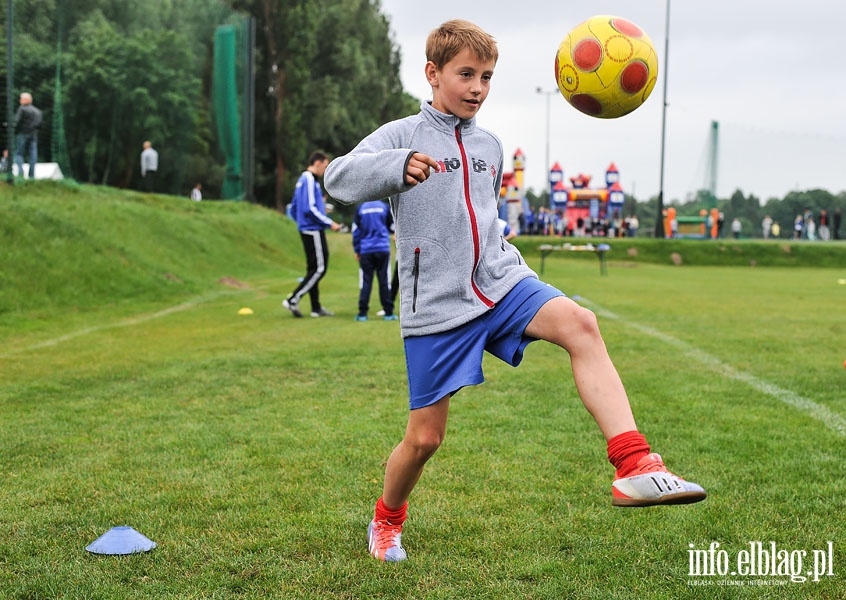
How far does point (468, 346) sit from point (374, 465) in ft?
5.10

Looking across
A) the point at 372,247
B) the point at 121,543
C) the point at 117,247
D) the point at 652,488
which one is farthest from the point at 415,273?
the point at 117,247

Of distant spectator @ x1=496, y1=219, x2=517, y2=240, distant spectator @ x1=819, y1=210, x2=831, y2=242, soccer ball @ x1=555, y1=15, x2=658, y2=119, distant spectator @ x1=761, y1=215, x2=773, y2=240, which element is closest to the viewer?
distant spectator @ x1=496, y1=219, x2=517, y2=240

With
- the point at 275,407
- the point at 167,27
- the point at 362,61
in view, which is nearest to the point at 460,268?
the point at 275,407

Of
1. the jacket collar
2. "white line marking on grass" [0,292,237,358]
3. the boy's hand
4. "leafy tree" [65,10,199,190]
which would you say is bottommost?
"white line marking on grass" [0,292,237,358]

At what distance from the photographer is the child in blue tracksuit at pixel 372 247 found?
461 inches

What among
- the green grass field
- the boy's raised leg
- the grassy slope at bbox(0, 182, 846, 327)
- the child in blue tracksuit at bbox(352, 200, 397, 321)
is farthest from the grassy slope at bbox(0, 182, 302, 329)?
the boy's raised leg

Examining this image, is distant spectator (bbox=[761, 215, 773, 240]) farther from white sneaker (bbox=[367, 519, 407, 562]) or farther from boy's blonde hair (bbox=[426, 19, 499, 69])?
white sneaker (bbox=[367, 519, 407, 562])

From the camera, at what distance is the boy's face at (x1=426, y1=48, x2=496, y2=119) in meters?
3.13

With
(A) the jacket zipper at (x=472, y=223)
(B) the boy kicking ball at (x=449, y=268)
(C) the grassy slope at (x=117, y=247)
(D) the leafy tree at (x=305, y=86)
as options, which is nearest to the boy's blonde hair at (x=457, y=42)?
(B) the boy kicking ball at (x=449, y=268)

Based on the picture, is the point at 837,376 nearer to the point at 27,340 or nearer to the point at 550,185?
the point at 27,340

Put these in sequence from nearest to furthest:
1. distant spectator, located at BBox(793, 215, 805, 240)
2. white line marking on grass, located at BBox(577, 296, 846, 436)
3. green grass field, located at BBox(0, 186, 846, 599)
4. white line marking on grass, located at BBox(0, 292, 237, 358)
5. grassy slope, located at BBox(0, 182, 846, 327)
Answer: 1. green grass field, located at BBox(0, 186, 846, 599)
2. white line marking on grass, located at BBox(577, 296, 846, 436)
3. white line marking on grass, located at BBox(0, 292, 237, 358)
4. grassy slope, located at BBox(0, 182, 846, 327)
5. distant spectator, located at BBox(793, 215, 805, 240)

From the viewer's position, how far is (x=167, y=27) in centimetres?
3584

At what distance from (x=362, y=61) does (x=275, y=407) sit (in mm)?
45122

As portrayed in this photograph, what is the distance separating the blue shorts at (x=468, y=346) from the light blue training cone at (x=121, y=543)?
1137 mm
